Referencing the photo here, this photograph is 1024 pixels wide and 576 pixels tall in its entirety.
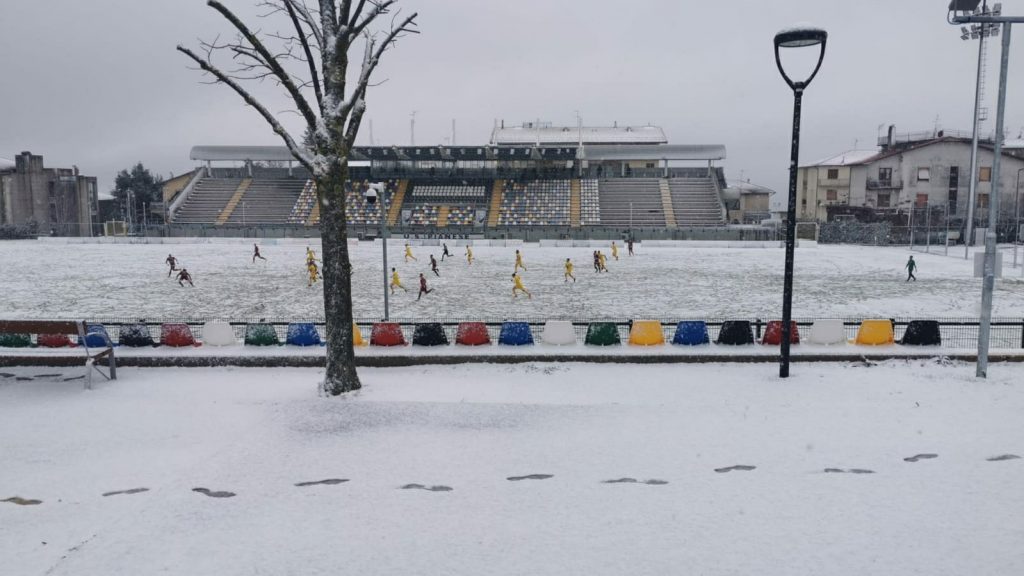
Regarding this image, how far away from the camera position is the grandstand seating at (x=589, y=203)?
67975mm

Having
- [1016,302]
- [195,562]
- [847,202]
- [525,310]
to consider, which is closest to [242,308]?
[525,310]

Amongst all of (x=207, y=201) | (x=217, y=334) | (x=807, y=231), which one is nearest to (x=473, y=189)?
(x=207, y=201)

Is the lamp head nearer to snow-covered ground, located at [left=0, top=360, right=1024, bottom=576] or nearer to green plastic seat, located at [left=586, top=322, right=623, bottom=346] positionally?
snow-covered ground, located at [left=0, top=360, right=1024, bottom=576]

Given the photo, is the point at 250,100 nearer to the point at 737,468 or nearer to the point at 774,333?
the point at 737,468

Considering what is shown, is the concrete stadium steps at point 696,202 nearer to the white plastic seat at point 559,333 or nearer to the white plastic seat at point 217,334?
the white plastic seat at point 559,333

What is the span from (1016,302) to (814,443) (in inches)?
780

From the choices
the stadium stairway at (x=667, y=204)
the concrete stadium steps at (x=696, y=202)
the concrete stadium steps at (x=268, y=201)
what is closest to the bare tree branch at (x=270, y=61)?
the stadium stairway at (x=667, y=204)

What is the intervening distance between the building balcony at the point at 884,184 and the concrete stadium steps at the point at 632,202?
23139 millimetres

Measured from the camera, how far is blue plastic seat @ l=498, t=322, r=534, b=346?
1343 centimetres

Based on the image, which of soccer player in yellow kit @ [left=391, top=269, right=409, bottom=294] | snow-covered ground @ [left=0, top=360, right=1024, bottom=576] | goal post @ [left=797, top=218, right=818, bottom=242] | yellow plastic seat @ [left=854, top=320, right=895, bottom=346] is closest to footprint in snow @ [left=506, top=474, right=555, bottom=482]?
snow-covered ground @ [left=0, top=360, right=1024, bottom=576]

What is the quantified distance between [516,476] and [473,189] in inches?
2707

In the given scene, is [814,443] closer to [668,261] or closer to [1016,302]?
[1016,302]

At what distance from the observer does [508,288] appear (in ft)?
86.5

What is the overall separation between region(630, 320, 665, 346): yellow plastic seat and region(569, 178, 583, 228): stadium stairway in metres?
53.4
